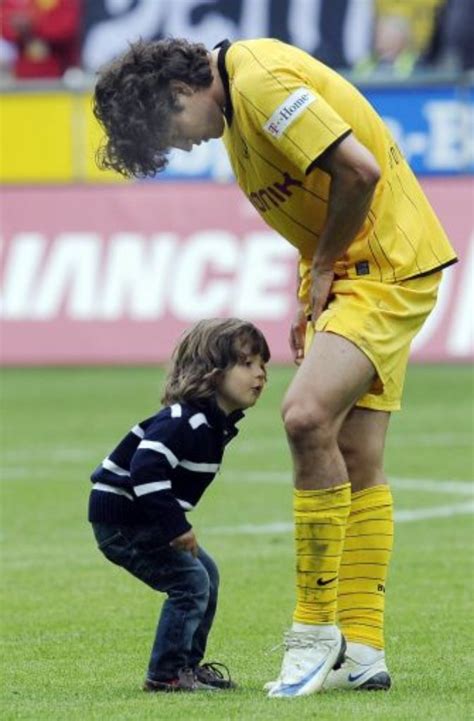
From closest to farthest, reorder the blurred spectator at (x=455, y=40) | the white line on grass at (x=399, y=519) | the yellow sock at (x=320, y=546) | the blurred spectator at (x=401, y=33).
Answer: the yellow sock at (x=320, y=546) < the white line on grass at (x=399, y=519) < the blurred spectator at (x=455, y=40) < the blurred spectator at (x=401, y=33)

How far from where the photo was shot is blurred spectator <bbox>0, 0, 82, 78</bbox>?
24.4 metres

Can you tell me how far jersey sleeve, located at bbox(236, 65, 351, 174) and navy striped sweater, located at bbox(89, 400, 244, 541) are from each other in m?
0.88

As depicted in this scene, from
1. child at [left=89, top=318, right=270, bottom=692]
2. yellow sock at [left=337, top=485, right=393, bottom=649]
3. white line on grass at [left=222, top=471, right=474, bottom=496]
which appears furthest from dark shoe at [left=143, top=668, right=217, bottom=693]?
white line on grass at [left=222, top=471, right=474, bottom=496]

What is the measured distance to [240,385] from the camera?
21.8 ft

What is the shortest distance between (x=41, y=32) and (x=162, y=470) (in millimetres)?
18586

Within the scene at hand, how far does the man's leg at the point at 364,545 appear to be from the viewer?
6691 mm

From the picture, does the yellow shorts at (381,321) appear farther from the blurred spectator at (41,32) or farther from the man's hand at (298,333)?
the blurred spectator at (41,32)

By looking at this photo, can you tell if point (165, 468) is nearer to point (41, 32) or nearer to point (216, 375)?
point (216, 375)

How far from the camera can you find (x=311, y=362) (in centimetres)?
650

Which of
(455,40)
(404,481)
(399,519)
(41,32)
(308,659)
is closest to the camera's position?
(308,659)

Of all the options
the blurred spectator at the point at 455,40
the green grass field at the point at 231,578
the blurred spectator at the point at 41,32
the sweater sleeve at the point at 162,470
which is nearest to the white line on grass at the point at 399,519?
the green grass field at the point at 231,578

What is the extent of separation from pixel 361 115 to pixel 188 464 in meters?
1.23

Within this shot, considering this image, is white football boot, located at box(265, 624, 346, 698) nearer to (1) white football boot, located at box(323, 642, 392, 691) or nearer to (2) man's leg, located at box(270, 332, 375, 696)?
(2) man's leg, located at box(270, 332, 375, 696)

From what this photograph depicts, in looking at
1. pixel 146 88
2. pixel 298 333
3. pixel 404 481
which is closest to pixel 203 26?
pixel 404 481
